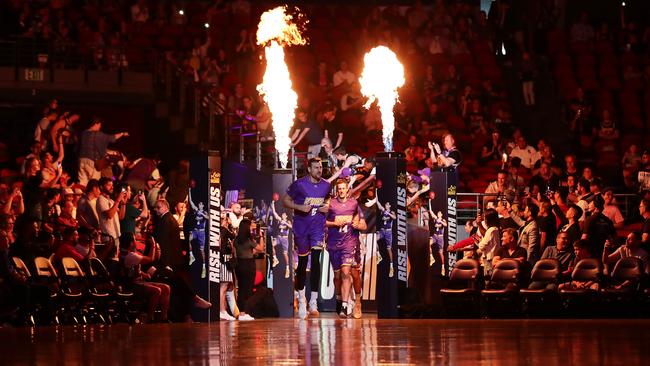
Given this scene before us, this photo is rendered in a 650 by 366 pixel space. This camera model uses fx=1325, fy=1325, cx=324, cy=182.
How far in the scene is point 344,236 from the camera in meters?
20.7

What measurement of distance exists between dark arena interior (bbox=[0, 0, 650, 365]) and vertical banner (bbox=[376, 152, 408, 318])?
0.03m

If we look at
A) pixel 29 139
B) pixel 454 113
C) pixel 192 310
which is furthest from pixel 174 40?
pixel 192 310

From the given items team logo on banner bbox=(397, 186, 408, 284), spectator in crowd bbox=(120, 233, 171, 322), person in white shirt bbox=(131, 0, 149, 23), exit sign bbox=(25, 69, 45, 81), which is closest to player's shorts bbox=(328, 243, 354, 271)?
team logo on banner bbox=(397, 186, 408, 284)

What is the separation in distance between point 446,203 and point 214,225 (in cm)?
406

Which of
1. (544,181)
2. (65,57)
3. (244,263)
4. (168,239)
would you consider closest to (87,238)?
(168,239)

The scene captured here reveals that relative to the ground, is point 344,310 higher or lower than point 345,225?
lower

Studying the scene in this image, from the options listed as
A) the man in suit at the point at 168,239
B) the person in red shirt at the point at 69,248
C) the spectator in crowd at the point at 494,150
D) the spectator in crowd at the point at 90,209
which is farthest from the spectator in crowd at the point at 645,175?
the person in red shirt at the point at 69,248

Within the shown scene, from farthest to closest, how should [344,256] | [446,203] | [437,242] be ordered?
Result: [437,242]
[446,203]
[344,256]

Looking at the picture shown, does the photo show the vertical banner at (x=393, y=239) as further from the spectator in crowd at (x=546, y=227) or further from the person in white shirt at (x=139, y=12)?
the person in white shirt at (x=139, y=12)

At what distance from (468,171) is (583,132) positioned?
3378 millimetres

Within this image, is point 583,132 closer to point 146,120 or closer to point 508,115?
point 508,115

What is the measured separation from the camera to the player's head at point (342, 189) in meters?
20.8

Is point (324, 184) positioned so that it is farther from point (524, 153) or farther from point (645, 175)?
point (524, 153)

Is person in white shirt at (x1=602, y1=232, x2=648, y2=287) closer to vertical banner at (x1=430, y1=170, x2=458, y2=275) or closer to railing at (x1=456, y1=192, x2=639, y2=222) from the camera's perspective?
vertical banner at (x1=430, y1=170, x2=458, y2=275)
